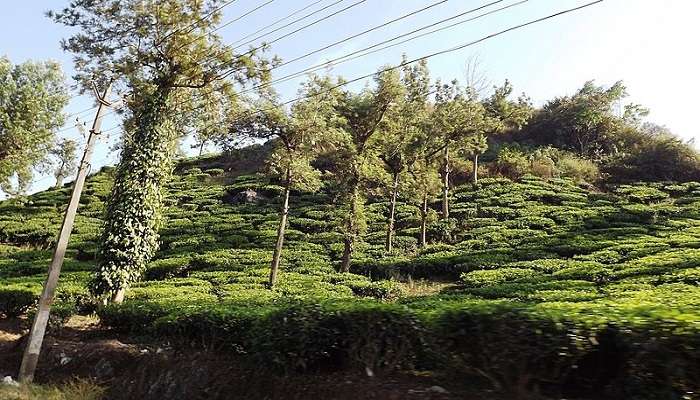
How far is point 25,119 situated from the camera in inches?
1131

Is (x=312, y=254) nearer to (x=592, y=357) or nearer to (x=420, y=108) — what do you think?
(x=420, y=108)

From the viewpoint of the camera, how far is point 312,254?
2344 cm

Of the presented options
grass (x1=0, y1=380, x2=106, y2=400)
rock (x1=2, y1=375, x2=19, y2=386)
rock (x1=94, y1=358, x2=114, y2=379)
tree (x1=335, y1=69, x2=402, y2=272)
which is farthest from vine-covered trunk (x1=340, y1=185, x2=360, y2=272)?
rock (x1=2, y1=375, x2=19, y2=386)

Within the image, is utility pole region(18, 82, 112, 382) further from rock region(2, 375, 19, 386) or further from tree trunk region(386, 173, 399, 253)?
tree trunk region(386, 173, 399, 253)

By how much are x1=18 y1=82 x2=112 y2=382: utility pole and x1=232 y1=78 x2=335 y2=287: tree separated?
7315mm

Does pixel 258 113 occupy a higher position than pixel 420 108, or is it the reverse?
pixel 420 108

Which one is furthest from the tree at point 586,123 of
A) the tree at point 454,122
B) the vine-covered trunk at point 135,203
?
the vine-covered trunk at point 135,203

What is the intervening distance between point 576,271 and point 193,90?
14.0 metres

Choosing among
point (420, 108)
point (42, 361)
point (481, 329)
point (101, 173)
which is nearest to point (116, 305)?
point (42, 361)

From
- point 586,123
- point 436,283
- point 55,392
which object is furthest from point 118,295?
point 586,123

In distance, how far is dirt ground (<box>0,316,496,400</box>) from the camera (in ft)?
19.8

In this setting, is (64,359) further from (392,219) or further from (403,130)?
(403,130)

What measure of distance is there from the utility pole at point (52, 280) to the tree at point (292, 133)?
24.0ft

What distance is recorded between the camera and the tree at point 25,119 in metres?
27.6
